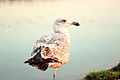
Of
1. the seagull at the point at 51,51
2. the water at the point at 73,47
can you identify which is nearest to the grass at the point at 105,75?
the seagull at the point at 51,51

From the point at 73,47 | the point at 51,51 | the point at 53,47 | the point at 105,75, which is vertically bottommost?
the point at 105,75

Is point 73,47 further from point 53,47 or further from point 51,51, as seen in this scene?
Answer: point 51,51

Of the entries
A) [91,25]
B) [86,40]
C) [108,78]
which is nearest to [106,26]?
[91,25]

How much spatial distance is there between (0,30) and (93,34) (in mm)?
5126

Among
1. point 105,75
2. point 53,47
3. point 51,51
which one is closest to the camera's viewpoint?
point 51,51

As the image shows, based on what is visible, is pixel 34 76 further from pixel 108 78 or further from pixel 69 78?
pixel 108 78

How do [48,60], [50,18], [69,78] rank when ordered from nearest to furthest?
[48,60] < [69,78] < [50,18]

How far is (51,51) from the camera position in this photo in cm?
831

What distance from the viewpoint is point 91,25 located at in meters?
22.4

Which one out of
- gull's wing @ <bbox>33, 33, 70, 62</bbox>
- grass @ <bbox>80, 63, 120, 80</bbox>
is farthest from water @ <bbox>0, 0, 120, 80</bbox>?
A: gull's wing @ <bbox>33, 33, 70, 62</bbox>

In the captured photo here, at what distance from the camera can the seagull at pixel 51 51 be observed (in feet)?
26.6

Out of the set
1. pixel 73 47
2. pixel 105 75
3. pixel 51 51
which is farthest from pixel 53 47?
pixel 73 47

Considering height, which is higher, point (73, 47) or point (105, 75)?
point (73, 47)

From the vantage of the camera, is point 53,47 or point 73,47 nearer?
point 53,47
